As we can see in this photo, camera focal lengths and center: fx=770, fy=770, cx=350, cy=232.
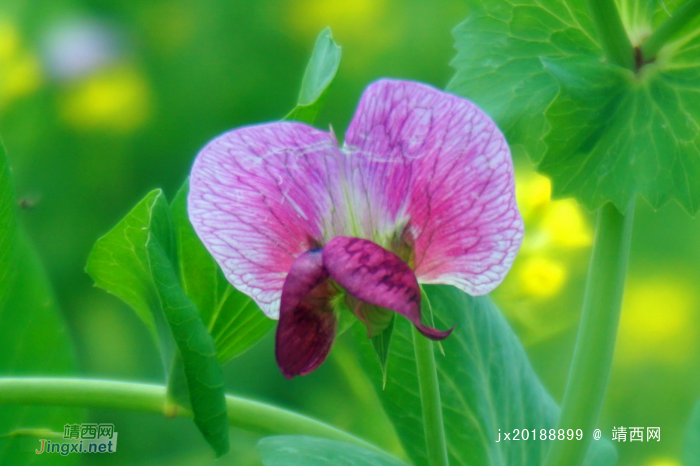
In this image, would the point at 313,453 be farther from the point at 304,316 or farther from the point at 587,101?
the point at 587,101

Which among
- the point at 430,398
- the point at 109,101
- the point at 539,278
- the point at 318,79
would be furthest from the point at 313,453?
the point at 109,101

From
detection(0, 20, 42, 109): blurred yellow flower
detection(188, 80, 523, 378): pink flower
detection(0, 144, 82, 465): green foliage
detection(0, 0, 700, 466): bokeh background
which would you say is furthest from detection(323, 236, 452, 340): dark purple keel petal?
detection(0, 20, 42, 109): blurred yellow flower

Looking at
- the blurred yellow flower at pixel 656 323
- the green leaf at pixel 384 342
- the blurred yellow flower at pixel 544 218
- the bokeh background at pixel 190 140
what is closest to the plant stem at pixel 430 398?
the green leaf at pixel 384 342

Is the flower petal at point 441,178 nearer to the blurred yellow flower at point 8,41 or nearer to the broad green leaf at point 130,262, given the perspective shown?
the broad green leaf at point 130,262

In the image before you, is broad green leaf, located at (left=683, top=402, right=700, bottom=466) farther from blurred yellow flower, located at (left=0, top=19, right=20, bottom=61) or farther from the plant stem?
blurred yellow flower, located at (left=0, top=19, right=20, bottom=61)

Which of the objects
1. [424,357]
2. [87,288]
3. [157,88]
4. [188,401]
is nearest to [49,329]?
[188,401]

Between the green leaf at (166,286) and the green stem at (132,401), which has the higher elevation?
the green leaf at (166,286)
